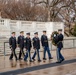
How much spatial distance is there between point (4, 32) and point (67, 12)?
24.9 metres

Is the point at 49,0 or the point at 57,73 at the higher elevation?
the point at 49,0

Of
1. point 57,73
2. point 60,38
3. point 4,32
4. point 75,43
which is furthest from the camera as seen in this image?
point 4,32

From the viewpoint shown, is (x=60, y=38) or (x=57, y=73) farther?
(x=60, y=38)

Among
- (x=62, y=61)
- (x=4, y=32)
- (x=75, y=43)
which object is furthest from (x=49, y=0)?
(x=62, y=61)

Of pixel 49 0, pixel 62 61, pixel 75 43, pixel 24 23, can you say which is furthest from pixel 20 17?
pixel 62 61

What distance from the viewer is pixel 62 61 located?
18328 millimetres

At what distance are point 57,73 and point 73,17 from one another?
47278 mm

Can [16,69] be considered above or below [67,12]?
below

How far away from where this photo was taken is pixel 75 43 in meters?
31.8

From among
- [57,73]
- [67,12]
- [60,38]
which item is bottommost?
[57,73]

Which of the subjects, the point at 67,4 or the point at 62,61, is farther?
the point at 67,4

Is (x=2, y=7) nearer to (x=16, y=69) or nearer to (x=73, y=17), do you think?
(x=73, y=17)

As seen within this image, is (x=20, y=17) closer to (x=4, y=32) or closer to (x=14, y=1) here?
(x=14, y=1)

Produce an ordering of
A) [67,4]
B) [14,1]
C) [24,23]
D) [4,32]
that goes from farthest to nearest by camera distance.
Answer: [14,1] < [67,4] < [24,23] < [4,32]
